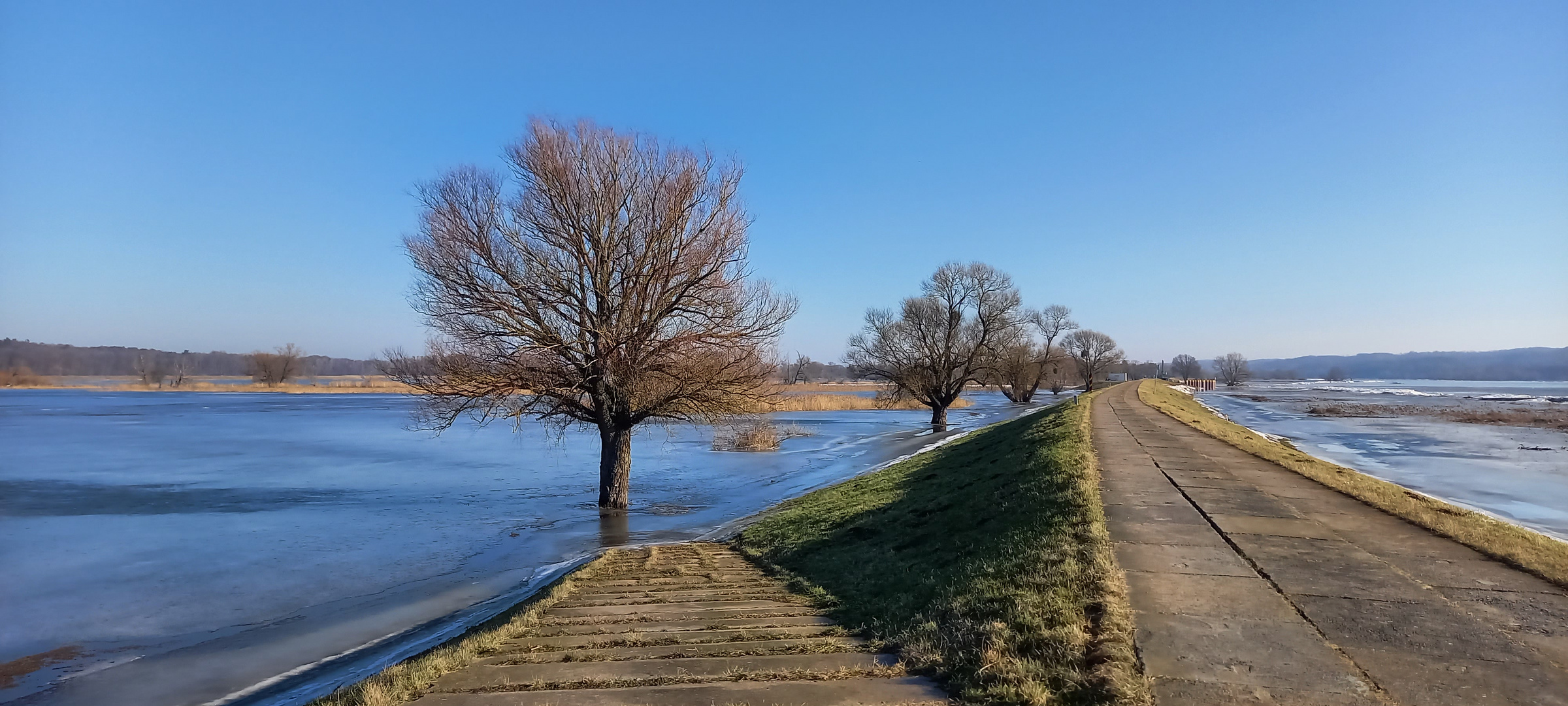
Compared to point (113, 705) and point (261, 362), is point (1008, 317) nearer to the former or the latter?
point (113, 705)

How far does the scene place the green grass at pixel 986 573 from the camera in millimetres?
4105

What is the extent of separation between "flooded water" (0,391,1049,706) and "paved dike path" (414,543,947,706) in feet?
9.59

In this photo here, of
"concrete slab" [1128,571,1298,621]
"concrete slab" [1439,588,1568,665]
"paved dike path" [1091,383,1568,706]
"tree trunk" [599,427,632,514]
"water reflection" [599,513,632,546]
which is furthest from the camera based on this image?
"tree trunk" [599,427,632,514]

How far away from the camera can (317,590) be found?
10859mm

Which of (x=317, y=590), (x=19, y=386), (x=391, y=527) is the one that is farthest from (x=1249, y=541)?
(x=19, y=386)

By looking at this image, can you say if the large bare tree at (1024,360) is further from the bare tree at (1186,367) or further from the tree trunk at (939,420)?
the bare tree at (1186,367)

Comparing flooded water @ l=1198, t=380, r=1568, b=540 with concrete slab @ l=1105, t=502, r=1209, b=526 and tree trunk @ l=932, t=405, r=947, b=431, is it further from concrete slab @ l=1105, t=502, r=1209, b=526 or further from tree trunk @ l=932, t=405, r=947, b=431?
tree trunk @ l=932, t=405, r=947, b=431

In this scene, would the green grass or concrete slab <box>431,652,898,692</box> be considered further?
concrete slab <box>431,652,898,692</box>

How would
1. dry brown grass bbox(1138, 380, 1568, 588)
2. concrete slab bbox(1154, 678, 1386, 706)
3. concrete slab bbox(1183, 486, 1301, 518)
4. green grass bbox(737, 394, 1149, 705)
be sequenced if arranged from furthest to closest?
concrete slab bbox(1183, 486, 1301, 518) < dry brown grass bbox(1138, 380, 1568, 588) < green grass bbox(737, 394, 1149, 705) < concrete slab bbox(1154, 678, 1386, 706)

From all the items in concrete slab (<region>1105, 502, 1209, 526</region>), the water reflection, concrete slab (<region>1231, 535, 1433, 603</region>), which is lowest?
the water reflection

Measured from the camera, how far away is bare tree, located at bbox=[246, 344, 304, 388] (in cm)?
9288

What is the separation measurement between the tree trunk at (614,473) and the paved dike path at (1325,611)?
36.8 ft

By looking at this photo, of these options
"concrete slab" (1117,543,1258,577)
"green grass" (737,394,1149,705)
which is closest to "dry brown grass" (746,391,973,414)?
"green grass" (737,394,1149,705)

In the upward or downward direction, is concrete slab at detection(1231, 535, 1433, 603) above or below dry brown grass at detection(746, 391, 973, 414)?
above
